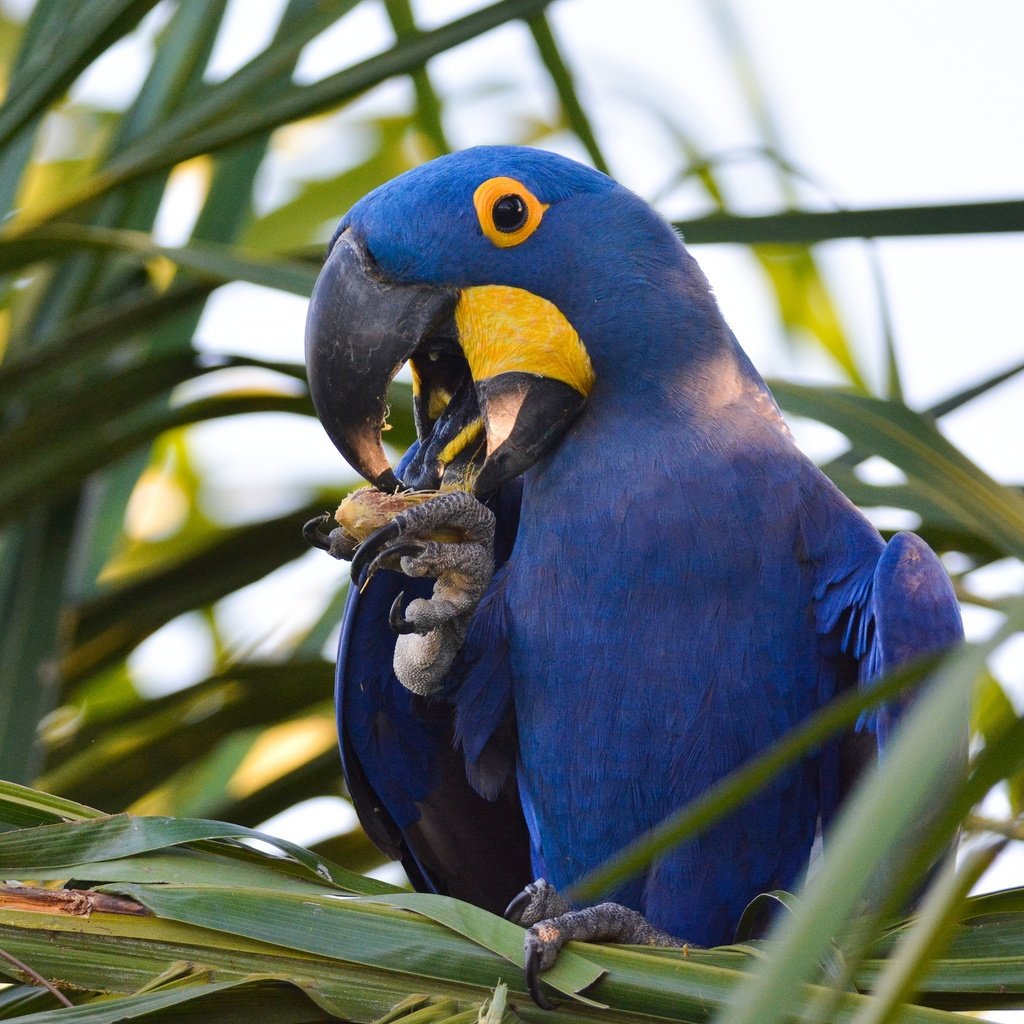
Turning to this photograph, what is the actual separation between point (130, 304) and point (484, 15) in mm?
744

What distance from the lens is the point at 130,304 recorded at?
2.19 meters

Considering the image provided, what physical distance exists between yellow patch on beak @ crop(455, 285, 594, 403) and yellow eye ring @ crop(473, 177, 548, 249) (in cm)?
7

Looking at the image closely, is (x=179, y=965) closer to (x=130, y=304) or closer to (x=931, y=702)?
(x=931, y=702)

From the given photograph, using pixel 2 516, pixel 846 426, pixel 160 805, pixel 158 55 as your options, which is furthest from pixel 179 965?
pixel 158 55

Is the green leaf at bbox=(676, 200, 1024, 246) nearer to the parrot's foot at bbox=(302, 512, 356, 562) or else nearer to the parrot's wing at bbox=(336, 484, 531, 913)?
the parrot's wing at bbox=(336, 484, 531, 913)

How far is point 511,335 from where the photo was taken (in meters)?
1.75

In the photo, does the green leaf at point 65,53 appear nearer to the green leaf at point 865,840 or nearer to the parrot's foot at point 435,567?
the parrot's foot at point 435,567

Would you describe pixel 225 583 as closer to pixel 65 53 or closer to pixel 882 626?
pixel 65 53

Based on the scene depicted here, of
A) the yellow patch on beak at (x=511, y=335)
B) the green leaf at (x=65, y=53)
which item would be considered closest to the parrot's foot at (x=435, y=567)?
the yellow patch on beak at (x=511, y=335)

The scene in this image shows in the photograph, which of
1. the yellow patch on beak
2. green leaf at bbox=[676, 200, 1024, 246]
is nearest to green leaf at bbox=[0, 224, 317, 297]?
the yellow patch on beak

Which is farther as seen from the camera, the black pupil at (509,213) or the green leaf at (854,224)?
the black pupil at (509,213)

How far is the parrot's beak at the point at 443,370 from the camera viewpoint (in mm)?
1691

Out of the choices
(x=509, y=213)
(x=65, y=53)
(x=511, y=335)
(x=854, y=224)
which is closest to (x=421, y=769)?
(x=511, y=335)

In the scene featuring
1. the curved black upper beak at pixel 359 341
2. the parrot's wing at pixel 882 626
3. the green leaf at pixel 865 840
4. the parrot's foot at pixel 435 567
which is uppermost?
the curved black upper beak at pixel 359 341
